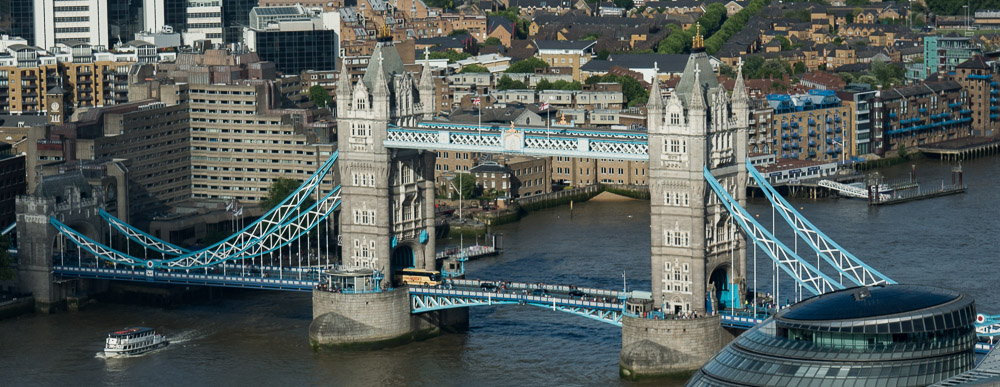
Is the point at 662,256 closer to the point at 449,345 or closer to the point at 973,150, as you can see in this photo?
the point at 449,345

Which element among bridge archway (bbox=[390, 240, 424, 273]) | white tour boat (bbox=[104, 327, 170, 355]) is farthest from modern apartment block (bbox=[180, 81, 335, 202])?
white tour boat (bbox=[104, 327, 170, 355])

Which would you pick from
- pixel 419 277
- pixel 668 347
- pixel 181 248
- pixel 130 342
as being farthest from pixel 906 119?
pixel 130 342

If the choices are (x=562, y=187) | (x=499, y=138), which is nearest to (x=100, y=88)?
(x=562, y=187)

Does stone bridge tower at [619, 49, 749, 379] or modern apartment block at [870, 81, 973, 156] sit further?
modern apartment block at [870, 81, 973, 156]

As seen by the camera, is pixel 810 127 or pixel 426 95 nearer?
pixel 426 95

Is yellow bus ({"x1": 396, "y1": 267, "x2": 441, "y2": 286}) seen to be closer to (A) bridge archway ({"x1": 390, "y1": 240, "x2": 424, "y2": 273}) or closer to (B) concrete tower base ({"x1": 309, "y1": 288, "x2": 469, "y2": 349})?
(A) bridge archway ({"x1": 390, "y1": 240, "x2": 424, "y2": 273})

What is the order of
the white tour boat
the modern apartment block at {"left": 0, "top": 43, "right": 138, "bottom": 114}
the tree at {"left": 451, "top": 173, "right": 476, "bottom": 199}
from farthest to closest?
the modern apartment block at {"left": 0, "top": 43, "right": 138, "bottom": 114} → the tree at {"left": 451, "top": 173, "right": 476, "bottom": 199} → the white tour boat

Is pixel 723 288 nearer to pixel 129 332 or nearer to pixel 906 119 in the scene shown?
pixel 129 332
